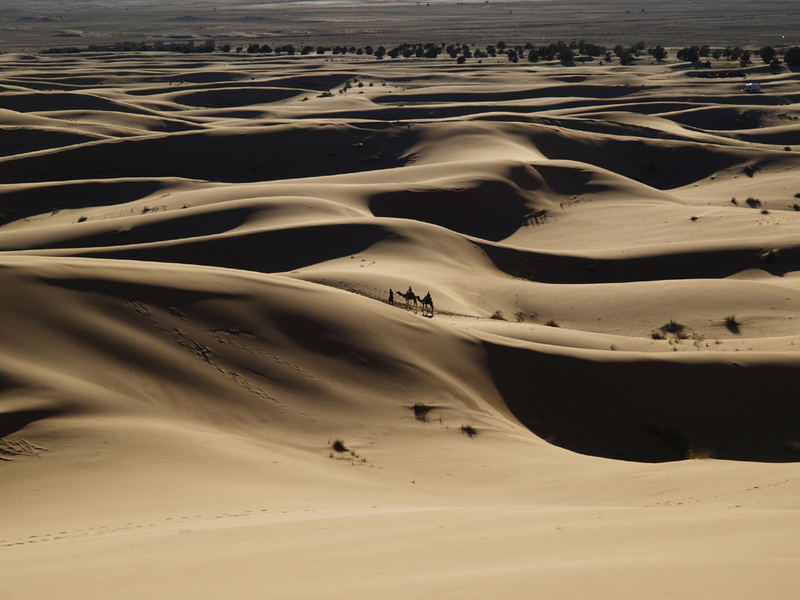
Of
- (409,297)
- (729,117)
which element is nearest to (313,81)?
(729,117)

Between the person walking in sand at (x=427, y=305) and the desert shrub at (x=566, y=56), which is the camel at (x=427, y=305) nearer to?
the person walking in sand at (x=427, y=305)

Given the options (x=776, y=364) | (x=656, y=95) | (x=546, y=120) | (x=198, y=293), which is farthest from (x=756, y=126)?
(x=198, y=293)

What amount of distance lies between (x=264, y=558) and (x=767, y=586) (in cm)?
353

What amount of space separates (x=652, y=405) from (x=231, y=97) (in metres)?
53.9

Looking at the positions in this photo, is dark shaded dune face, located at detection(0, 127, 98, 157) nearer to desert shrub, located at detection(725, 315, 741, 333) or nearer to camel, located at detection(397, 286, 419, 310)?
camel, located at detection(397, 286, 419, 310)

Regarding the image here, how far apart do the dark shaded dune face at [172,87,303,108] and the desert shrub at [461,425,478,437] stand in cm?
5335

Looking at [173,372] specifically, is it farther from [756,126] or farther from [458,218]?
[756,126]

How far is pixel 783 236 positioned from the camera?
89.7ft

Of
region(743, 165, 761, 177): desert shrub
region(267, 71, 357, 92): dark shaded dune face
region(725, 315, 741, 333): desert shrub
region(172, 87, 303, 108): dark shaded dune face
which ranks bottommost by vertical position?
region(725, 315, 741, 333): desert shrub

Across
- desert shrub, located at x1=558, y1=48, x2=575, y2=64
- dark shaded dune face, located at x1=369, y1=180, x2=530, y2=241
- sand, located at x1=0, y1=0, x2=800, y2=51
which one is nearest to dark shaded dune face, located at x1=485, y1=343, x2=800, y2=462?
dark shaded dune face, located at x1=369, y1=180, x2=530, y2=241

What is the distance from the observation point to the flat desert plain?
6922 millimetres

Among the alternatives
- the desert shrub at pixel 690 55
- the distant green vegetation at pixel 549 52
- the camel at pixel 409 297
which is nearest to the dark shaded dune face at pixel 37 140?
the camel at pixel 409 297

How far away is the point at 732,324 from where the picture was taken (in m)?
20.5

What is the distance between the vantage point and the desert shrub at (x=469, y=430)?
42.8 feet
